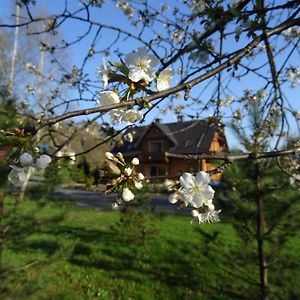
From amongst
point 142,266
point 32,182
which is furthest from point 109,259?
point 32,182

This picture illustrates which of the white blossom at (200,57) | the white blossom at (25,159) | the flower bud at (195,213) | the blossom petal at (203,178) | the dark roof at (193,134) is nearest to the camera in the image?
the white blossom at (25,159)

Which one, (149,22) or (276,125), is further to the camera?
(276,125)

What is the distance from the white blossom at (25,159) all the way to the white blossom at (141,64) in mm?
330

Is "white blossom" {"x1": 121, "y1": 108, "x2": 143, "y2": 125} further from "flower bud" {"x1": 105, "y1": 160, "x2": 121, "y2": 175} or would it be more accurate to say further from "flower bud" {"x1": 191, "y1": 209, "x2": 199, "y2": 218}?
"flower bud" {"x1": 191, "y1": 209, "x2": 199, "y2": 218}

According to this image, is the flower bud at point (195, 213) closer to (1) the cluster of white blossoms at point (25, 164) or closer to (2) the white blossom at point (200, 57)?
(1) the cluster of white blossoms at point (25, 164)

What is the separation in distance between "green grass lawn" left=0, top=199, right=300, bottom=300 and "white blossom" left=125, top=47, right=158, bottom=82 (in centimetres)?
352

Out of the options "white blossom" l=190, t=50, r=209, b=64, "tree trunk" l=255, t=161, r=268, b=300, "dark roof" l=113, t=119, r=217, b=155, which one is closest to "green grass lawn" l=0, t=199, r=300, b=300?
"tree trunk" l=255, t=161, r=268, b=300

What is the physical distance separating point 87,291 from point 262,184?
2738 millimetres

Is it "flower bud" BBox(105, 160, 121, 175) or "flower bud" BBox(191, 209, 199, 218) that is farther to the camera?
"flower bud" BBox(191, 209, 199, 218)

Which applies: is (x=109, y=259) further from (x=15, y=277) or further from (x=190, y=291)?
(x=15, y=277)

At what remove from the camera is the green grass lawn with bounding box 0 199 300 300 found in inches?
179

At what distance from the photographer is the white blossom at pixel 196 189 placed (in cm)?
113

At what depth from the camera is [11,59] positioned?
16.1m

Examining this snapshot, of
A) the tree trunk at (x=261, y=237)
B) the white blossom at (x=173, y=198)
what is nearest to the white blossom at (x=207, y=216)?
the white blossom at (x=173, y=198)
